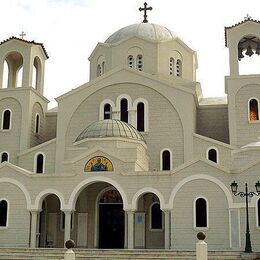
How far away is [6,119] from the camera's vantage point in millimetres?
32906

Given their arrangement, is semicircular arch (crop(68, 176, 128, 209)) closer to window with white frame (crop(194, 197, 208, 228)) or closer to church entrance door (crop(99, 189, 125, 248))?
church entrance door (crop(99, 189, 125, 248))

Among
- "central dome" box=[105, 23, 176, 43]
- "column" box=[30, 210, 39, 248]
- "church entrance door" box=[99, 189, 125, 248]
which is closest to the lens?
"column" box=[30, 210, 39, 248]

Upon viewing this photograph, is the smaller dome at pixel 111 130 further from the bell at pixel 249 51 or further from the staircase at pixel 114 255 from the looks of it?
the bell at pixel 249 51

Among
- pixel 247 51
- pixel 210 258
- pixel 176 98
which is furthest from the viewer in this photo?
pixel 247 51

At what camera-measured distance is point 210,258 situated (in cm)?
2030

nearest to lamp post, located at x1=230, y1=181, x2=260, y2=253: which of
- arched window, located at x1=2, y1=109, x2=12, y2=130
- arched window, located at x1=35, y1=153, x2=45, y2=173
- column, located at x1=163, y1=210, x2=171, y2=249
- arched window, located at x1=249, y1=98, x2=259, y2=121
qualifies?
column, located at x1=163, y1=210, x2=171, y2=249

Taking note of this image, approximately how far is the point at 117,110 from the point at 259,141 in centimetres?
864

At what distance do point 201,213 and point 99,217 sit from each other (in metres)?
6.47

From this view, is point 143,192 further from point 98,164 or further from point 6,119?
point 6,119

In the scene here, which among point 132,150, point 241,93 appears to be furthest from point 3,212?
point 241,93

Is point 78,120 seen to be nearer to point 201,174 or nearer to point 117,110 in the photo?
point 117,110

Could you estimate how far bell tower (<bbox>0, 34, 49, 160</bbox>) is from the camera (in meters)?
32.2

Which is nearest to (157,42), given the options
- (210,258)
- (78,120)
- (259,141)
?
(78,120)

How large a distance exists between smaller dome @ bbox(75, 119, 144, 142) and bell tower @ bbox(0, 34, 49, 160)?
217 inches
